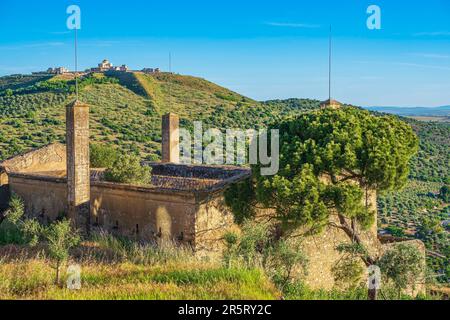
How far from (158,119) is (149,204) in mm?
36021

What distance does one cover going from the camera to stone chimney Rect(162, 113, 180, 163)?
2105 centimetres

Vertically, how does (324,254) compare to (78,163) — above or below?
below

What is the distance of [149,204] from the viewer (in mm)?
15219

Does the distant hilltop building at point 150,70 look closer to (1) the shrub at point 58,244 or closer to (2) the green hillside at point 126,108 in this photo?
(2) the green hillside at point 126,108

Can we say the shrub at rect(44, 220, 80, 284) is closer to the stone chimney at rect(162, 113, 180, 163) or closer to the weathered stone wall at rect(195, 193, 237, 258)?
the weathered stone wall at rect(195, 193, 237, 258)

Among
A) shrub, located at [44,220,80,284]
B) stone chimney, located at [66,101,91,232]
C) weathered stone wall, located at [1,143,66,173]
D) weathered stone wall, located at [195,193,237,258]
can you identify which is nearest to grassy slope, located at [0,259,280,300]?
shrub, located at [44,220,80,284]

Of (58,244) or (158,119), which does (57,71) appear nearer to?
(158,119)

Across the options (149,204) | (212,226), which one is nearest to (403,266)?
(212,226)

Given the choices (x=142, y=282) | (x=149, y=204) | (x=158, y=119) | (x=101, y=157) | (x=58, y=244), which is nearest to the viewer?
(x=142, y=282)

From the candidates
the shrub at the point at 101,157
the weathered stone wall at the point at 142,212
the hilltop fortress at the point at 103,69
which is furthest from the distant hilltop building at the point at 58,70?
the weathered stone wall at the point at 142,212

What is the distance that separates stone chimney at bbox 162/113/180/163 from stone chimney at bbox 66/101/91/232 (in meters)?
5.42

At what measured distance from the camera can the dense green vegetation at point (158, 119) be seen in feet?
114
